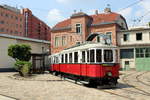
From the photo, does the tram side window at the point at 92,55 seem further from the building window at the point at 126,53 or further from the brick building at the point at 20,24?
the brick building at the point at 20,24

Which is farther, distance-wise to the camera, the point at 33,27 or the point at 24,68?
the point at 33,27

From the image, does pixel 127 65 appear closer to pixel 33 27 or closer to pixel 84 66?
pixel 84 66

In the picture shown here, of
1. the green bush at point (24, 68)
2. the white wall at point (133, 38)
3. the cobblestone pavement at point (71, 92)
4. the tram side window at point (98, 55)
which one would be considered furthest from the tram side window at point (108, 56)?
the white wall at point (133, 38)

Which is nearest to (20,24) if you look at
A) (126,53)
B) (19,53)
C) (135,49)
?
(126,53)

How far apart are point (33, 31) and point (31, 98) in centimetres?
7928

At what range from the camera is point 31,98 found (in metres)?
10.0

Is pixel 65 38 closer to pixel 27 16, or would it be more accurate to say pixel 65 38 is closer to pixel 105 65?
pixel 105 65

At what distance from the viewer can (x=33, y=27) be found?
8688 cm

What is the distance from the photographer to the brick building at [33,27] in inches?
3297

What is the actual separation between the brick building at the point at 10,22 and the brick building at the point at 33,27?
9.10 feet

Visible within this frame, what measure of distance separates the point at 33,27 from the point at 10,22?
557 inches

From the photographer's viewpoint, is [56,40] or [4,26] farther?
[4,26]

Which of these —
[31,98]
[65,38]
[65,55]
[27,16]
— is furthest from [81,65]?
[27,16]

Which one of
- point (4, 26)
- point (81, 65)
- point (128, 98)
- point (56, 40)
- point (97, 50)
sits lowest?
point (128, 98)
